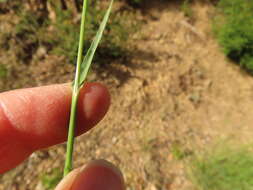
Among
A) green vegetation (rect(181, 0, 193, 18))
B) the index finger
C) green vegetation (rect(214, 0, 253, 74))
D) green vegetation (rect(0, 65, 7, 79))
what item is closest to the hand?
the index finger

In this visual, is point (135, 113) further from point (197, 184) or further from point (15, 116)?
point (15, 116)

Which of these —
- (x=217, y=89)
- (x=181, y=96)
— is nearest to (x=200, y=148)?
(x=181, y=96)

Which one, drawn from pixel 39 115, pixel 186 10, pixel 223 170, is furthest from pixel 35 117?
pixel 186 10

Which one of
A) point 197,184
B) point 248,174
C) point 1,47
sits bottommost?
point 197,184

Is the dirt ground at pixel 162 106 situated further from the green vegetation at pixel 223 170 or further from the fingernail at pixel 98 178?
the fingernail at pixel 98 178

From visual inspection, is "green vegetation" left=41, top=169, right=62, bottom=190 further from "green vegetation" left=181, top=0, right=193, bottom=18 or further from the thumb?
"green vegetation" left=181, top=0, right=193, bottom=18

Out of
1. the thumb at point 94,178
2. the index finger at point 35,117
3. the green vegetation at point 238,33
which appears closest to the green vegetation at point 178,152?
the index finger at point 35,117

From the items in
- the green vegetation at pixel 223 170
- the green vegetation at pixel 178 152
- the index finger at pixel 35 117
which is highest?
the index finger at pixel 35 117
